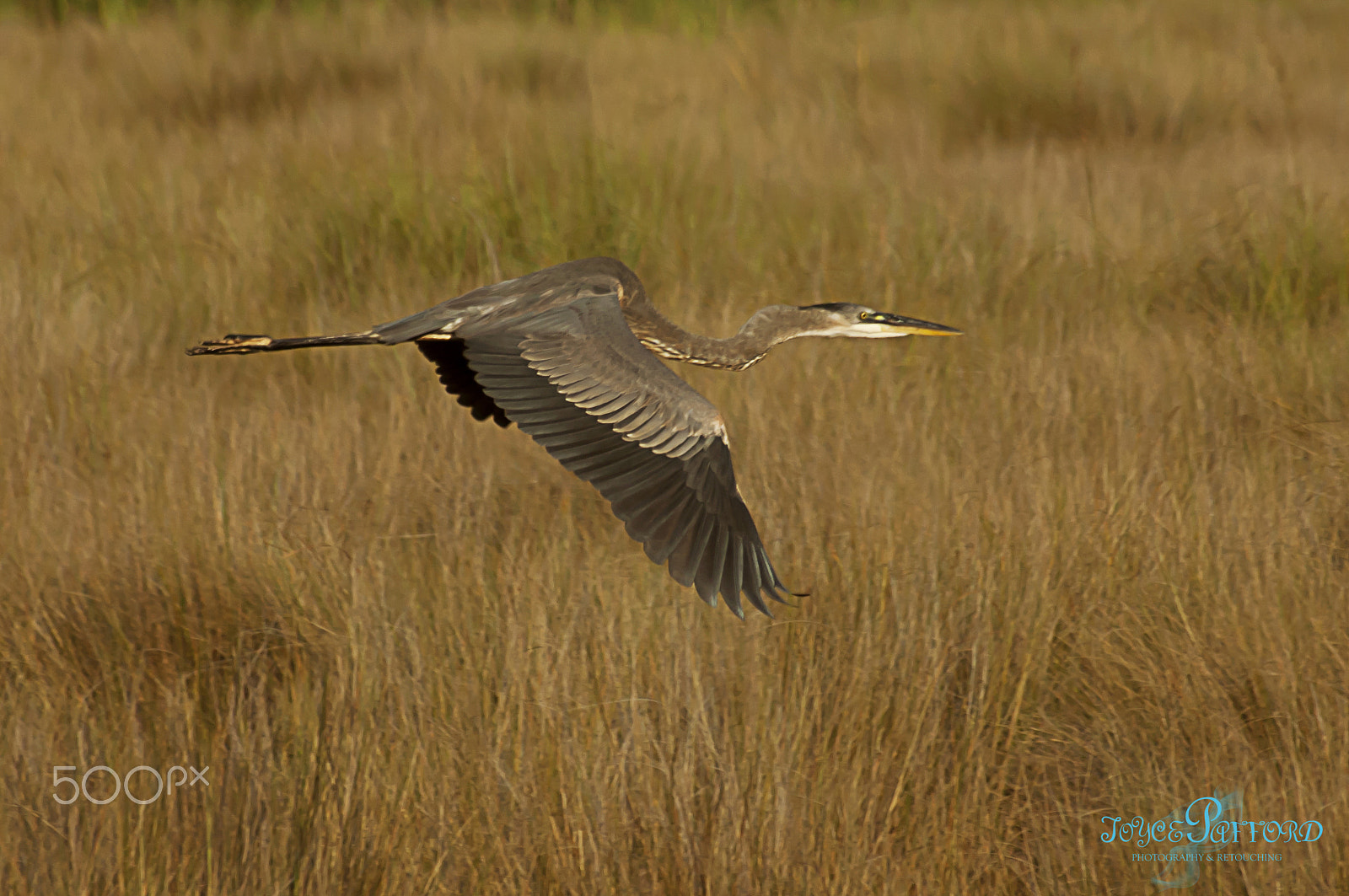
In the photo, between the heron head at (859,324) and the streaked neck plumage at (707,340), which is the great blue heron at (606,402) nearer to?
the streaked neck plumage at (707,340)

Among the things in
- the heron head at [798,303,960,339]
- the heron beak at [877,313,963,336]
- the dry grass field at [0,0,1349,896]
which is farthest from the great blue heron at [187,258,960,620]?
the heron beak at [877,313,963,336]

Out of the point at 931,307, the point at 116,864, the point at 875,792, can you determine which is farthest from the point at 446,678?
the point at 931,307

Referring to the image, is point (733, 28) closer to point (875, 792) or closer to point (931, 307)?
point (931, 307)

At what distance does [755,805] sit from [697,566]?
48cm

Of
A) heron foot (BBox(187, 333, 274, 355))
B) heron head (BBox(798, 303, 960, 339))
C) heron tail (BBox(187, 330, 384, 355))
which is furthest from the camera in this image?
heron head (BBox(798, 303, 960, 339))

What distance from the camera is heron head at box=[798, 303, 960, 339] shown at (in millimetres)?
3531

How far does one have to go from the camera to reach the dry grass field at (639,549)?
212 centimetres

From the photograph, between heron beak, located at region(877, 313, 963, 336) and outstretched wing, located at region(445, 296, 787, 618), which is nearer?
outstretched wing, located at region(445, 296, 787, 618)

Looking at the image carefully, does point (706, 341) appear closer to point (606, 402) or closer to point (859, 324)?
point (859, 324)

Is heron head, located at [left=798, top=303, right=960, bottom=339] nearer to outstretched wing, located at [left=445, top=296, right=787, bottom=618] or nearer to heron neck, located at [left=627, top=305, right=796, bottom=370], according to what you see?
heron neck, located at [left=627, top=305, right=796, bottom=370]

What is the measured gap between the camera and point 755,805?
6.86 feet

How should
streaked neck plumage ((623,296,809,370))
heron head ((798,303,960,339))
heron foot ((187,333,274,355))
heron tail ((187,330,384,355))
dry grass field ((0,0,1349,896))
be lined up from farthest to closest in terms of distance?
heron head ((798,303,960,339)) → streaked neck plumage ((623,296,809,370)) → heron foot ((187,333,274,355)) → heron tail ((187,330,384,355)) → dry grass field ((0,0,1349,896))

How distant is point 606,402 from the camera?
2648 millimetres

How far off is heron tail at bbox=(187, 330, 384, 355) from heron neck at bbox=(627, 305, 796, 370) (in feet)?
2.28
